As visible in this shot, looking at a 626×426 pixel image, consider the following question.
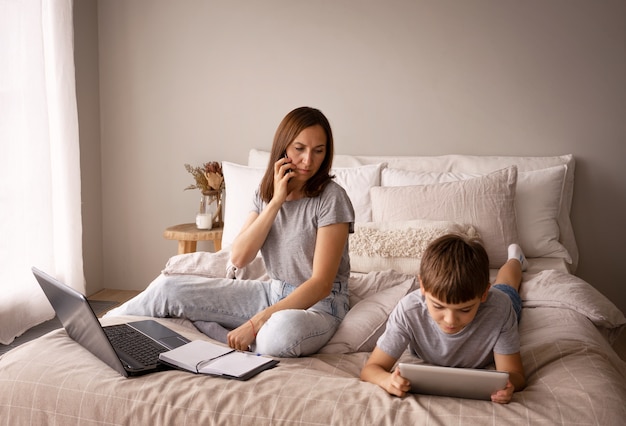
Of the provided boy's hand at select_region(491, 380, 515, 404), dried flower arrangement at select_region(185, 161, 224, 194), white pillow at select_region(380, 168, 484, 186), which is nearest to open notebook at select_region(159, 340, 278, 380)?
boy's hand at select_region(491, 380, 515, 404)

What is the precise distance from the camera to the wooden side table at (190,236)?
3586 millimetres

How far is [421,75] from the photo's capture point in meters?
3.66

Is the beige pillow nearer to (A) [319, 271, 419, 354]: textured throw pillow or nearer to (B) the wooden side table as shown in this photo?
(A) [319, 271, 419, 354]: textured throw pillow

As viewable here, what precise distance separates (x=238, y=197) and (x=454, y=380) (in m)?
2.15

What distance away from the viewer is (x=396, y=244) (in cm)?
276

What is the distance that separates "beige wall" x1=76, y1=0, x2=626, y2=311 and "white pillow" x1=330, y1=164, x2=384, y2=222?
405 mm

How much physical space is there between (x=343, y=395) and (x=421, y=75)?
2.50 metres

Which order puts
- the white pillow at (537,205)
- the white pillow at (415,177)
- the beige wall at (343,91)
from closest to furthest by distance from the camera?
1. the white pillow at (537,205)
2. the white pillow at (415,177)
3. the beige wall at (343,91)

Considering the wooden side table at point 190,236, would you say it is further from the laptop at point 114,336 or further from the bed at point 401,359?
the laptop at point 114,336

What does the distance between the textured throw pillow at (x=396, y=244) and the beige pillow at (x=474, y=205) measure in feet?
0.36

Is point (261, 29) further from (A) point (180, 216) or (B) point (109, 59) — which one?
(A) point (180, 216)

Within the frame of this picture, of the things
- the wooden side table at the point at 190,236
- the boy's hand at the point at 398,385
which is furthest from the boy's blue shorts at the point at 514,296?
the wooden side table at the point at 190,236

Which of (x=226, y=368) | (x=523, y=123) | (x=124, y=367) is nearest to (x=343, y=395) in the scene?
(x=226, y=368)

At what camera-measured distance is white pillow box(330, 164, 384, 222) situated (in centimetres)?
327
